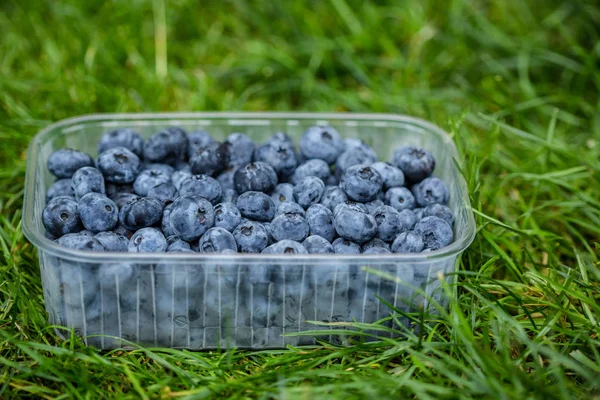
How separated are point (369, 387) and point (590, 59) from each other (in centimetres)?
236

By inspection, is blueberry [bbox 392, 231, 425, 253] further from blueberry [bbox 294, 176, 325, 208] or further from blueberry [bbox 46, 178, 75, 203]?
blueberry [bbox 46, 178, 75, 203]

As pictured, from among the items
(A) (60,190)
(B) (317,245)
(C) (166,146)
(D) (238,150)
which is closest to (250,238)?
(B) (317,245)

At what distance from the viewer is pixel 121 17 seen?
373cm

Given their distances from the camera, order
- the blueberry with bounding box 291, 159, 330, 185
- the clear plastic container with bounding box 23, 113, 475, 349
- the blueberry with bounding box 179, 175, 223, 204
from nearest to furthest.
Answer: the clear plastic container with bounding box 23, 113, 475, 349
the blueberry with bounding box 179, 175, 223, 204
the blueberry with bounding box 291, 159, 330, 185

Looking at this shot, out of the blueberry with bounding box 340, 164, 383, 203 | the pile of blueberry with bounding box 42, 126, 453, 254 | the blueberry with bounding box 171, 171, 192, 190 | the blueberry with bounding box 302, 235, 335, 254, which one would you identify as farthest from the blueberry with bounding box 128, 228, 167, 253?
the blueberry with bounding box 340, 164, 383, 203

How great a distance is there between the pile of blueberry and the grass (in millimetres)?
248

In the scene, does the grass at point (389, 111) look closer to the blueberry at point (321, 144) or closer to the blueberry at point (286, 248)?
the blueberry at point (286, 248)

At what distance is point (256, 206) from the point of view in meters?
2.11

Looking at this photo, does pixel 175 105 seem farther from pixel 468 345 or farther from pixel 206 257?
pixel 468 345

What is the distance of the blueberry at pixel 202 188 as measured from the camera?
2.16m

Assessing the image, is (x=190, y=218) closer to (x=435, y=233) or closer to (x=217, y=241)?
(x=217, y=241)

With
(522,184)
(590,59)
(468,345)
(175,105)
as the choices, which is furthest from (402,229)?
(590,59)

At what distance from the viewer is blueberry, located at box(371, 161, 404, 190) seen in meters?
2.32

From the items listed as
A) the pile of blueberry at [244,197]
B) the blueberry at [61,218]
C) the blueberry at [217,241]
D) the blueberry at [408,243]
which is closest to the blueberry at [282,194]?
the pile of blueberry at [244,197]
